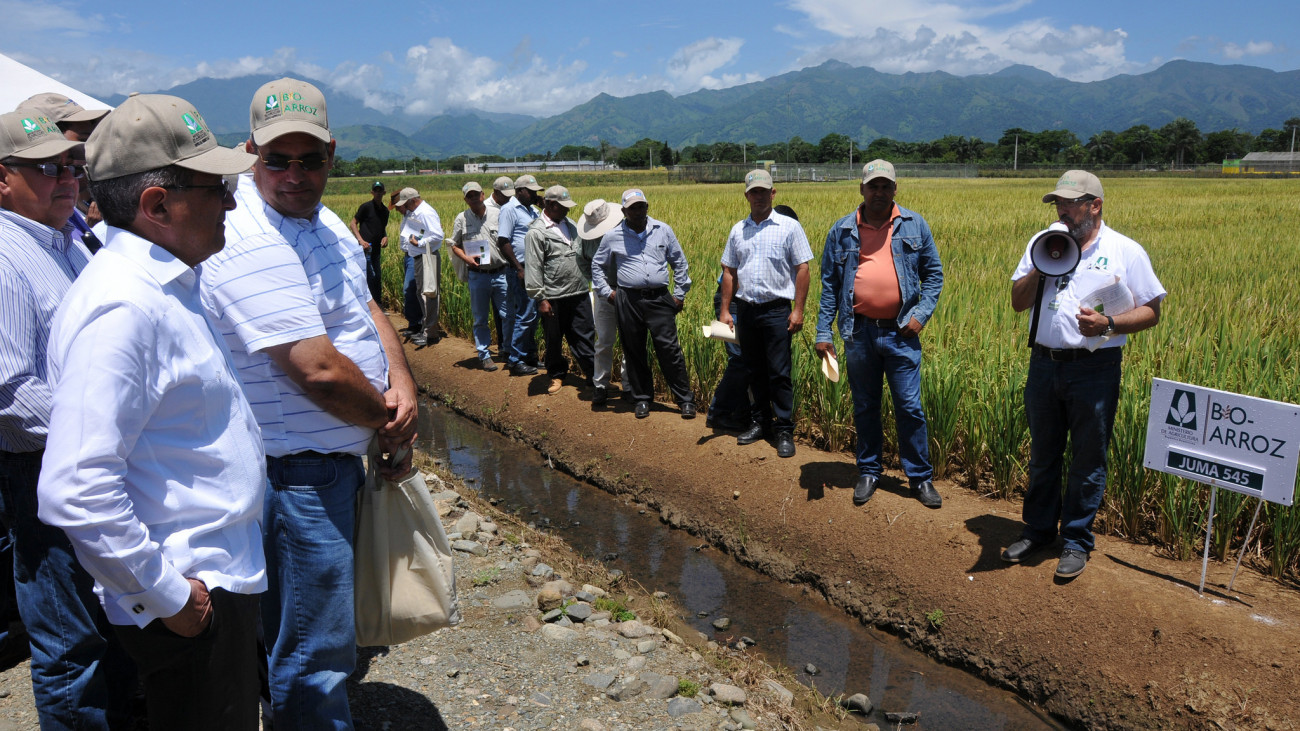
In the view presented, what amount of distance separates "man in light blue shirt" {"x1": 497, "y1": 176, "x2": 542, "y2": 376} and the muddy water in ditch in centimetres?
164

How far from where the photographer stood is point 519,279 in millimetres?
8961

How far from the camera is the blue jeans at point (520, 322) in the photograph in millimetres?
9000

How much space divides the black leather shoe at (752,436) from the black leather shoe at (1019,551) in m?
2.27

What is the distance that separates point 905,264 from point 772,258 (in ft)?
3.89

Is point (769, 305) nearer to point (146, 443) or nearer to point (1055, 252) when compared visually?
point (1055, 252)

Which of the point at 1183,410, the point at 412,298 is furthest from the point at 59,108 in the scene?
the point at 412,298

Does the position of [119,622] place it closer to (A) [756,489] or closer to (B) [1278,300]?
(A) [756,489]

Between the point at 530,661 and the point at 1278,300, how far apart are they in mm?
8432

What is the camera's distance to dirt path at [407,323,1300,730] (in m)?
3.63

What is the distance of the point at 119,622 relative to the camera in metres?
1.79

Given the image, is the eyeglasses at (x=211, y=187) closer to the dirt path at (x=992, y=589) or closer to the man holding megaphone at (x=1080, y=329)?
the man holding megaphone at (x=1080, y=329)

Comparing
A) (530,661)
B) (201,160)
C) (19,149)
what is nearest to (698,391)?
(530,661)

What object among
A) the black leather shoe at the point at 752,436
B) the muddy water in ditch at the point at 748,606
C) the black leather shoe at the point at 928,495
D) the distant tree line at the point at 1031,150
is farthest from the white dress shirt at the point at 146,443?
the distant tree line at the point at 1031,150

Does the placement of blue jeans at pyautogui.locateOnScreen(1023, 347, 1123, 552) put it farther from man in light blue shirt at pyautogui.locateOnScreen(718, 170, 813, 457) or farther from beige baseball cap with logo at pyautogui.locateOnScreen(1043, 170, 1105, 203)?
man in light blue shirt at pyautogui.locateOnScreen(718, 170, 813, 457)
